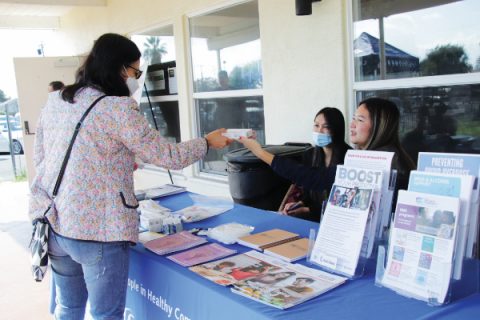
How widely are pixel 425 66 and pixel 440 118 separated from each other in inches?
12.9

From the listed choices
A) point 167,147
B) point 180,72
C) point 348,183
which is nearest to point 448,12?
point 348,183

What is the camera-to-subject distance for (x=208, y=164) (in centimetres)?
515

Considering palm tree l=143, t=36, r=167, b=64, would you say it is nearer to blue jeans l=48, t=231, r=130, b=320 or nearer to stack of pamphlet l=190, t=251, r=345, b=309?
blue jeans l=48, t=231, r=130, b=320

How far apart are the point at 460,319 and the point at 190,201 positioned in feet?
5.68

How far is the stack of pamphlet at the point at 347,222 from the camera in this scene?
1.44 metres

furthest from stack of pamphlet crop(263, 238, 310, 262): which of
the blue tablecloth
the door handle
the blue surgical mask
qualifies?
the door handle

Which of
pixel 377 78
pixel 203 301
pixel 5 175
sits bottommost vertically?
pixel 5 175

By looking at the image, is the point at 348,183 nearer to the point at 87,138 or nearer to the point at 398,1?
the point at 87,138

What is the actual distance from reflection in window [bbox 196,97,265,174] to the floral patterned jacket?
2.63m

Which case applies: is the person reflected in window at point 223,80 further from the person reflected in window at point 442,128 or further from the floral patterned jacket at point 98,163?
the floral patterned jacket at point 98,163

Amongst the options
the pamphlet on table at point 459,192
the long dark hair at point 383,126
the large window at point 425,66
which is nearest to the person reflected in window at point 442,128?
the large window at point 425,66

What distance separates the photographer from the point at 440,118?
→ 281cm

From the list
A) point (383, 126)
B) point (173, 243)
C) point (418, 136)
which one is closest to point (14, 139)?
point (418, 136)

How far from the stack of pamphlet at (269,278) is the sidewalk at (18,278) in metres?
1.91
